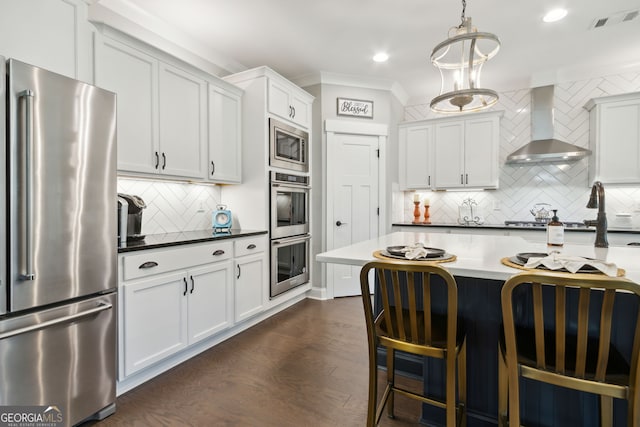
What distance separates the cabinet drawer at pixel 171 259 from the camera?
197 cm

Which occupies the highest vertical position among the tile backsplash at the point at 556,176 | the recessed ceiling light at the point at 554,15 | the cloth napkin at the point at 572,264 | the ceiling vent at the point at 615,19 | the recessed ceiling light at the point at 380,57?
the recessed ceiling light at the point at 380,57

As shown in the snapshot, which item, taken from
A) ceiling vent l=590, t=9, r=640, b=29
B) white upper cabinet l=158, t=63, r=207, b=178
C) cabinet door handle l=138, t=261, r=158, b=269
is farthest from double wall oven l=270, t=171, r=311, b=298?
ceiling vent l=590, t=9, r=640, b=29

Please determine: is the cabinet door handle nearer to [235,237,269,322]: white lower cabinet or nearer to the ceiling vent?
[235,237,269,322]: white lower cabinet

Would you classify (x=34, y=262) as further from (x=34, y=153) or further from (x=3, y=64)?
(x=3, y=64)

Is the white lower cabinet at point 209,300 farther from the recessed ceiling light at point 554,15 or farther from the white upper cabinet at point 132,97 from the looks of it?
the recessed ceiling light at point 554,15

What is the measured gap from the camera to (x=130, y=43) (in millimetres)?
2264

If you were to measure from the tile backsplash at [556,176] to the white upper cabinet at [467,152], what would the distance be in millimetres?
344

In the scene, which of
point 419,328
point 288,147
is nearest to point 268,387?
point 419,328

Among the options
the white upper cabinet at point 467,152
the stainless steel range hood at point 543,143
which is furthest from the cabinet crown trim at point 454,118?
the stainless steel range hood at point 543,143

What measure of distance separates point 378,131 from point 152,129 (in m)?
2.75

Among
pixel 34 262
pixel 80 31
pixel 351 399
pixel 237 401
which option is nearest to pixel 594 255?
pixel 351 399

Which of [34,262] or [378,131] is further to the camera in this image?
[378,131]

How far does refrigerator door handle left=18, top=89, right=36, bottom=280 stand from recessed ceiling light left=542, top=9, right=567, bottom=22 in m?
3.74

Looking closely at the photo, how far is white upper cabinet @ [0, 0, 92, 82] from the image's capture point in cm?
158
